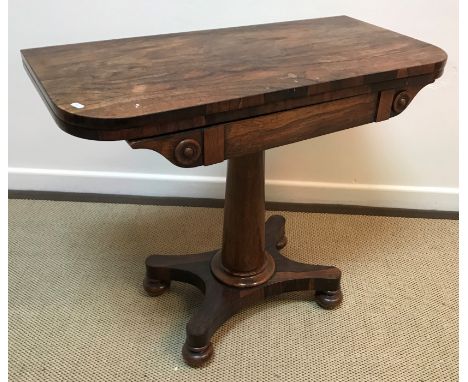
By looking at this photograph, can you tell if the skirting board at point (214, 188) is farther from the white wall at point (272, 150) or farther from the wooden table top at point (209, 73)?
the wooden table top at point (209, 73)

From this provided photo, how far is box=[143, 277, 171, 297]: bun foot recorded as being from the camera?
1.44 m

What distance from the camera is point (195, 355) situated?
1212 millimetres

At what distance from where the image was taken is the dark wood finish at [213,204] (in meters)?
1.83

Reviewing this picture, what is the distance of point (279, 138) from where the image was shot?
3.21 feet

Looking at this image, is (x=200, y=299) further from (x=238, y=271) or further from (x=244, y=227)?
(x=244, y=227)

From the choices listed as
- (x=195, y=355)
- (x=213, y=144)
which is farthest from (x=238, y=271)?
(x=213, y=144)

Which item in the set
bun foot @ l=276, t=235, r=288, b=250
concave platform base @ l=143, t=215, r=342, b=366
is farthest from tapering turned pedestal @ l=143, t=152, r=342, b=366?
bun foot @ l=276, t=235, r=288, b=250

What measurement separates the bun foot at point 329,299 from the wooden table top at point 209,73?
611 mm

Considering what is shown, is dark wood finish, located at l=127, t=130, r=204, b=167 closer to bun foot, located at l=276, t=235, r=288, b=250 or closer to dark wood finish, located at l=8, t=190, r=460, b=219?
bun foot, located at l=276, t=235, r=288, b=250

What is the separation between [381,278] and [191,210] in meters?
0.70

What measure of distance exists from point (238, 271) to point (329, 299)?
264 mm

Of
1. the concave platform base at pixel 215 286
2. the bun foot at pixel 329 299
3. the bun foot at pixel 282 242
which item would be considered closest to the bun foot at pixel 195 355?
the concave platform base at pixel 215 286

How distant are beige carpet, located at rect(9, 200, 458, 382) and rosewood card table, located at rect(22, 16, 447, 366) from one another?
71mm
